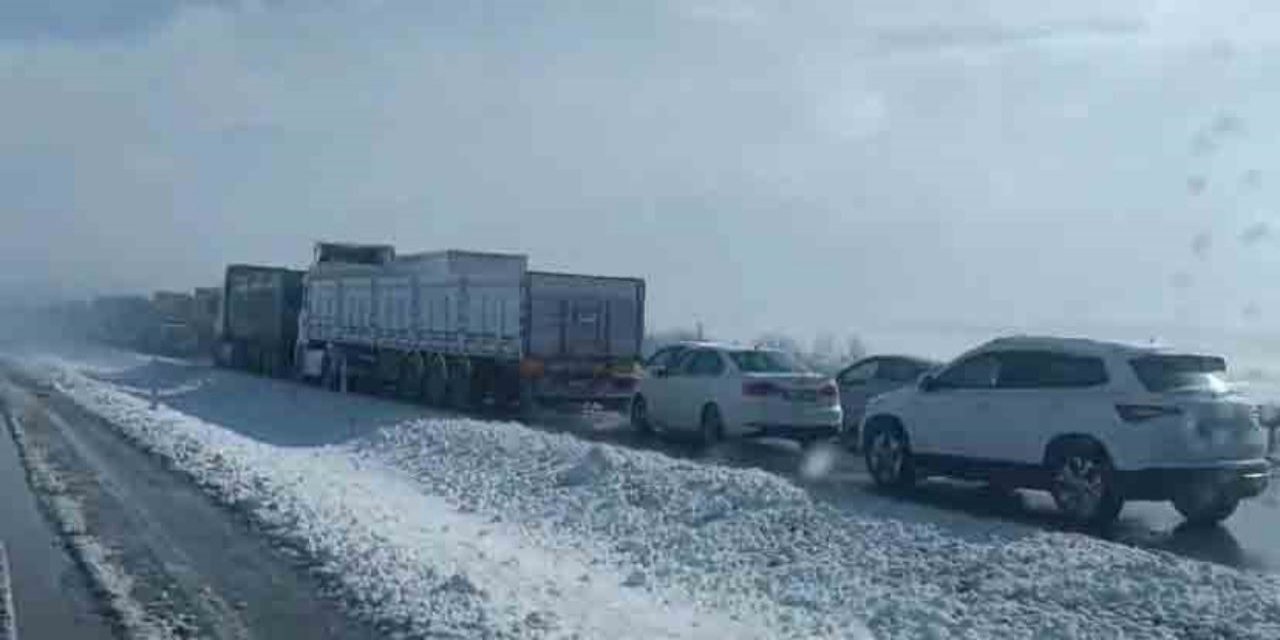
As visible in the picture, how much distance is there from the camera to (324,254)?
43.2 meters

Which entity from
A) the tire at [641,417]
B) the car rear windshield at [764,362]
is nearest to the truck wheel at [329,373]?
the tire at [641,417]

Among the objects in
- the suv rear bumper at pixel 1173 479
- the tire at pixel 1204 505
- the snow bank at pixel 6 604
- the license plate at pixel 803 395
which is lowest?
the snow bank at pixel 6 604

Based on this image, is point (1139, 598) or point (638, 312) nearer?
point (1139, 598)

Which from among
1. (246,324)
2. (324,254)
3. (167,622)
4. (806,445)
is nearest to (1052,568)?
(167,622)

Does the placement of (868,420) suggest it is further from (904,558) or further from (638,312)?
(638,312)

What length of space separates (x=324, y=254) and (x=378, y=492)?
2718 centimetres

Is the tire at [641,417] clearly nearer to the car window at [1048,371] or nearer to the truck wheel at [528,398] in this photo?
the truck wheel at [528,398]

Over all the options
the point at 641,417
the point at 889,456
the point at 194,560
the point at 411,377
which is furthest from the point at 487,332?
the point at 194,560

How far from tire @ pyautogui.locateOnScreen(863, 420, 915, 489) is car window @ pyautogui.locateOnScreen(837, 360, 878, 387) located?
751 cm

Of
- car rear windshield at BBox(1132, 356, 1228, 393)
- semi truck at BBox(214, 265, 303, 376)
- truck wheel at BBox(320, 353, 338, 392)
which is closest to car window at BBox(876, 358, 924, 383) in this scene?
car rear windshield at BBox(1132, 356, 1228, 393)

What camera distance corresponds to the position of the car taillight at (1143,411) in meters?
14.1

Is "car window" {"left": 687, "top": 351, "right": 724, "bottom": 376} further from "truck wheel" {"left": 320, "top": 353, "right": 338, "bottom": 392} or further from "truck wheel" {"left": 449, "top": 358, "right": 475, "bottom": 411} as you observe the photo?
"truck wheel" {"left": 320, "top": 353, "right": 338, "bottom": 392}

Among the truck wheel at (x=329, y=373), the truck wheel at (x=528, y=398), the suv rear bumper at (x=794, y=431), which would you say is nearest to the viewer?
the suv rear bumper at (x=794, y=431)

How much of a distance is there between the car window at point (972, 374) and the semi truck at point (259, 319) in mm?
30994
